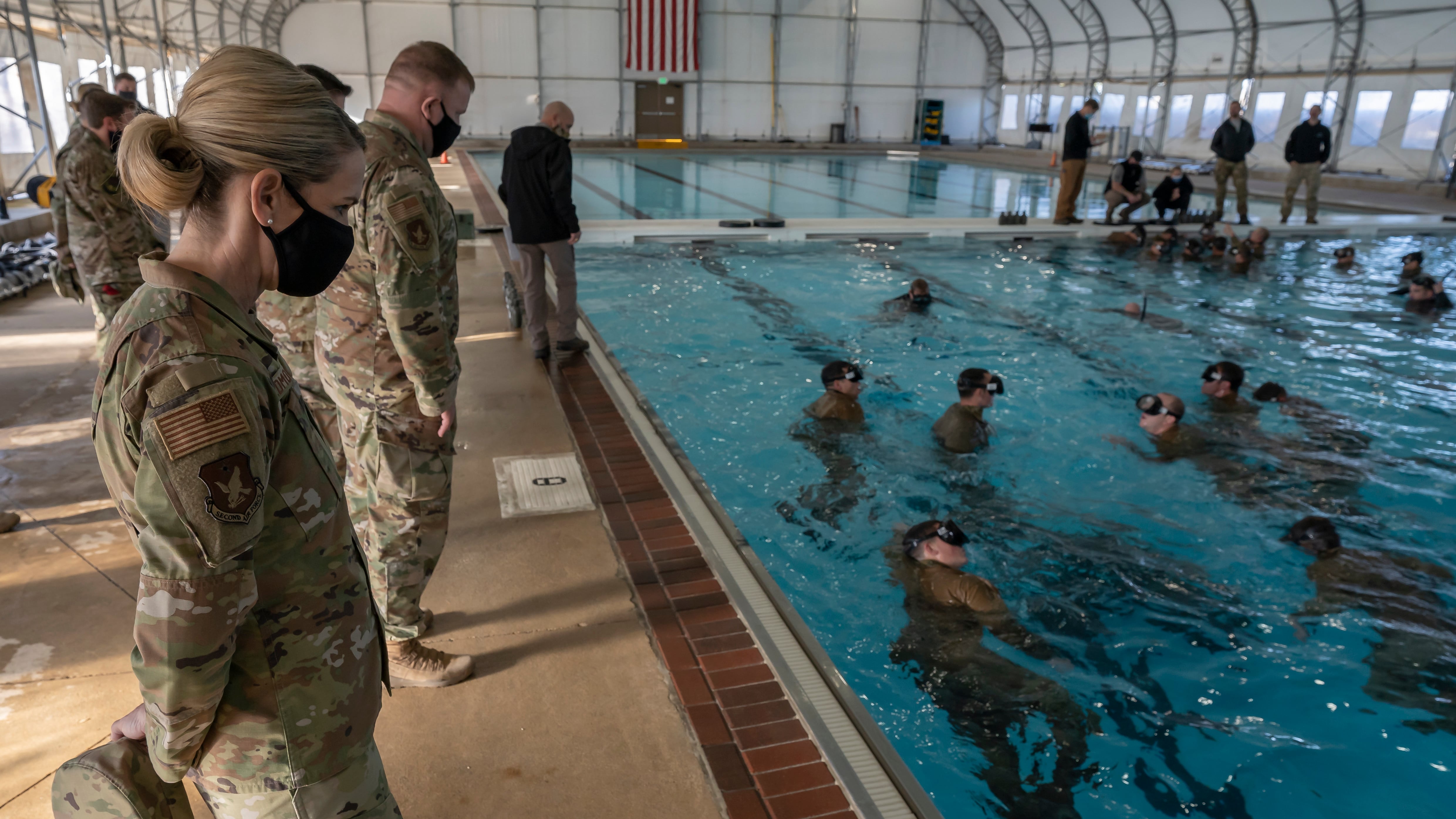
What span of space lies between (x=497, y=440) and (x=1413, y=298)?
9355 millimetres

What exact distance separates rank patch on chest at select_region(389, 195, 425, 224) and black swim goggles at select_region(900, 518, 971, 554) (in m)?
2.46

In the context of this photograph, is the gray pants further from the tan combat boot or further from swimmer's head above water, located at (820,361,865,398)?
the tan combat boot

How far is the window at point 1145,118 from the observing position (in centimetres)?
2519

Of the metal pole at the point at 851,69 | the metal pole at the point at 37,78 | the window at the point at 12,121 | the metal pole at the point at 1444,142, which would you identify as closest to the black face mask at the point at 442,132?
the metal pole at the point at 37,78

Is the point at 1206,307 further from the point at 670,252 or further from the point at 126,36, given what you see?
the point at 126,36

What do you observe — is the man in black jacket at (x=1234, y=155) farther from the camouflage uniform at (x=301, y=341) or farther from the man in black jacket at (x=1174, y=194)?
the camouflage uniform at (x=301, y=341)

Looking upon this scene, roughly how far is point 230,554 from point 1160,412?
549cm

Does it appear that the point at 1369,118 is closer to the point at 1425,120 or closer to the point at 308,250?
the point at 1425,120

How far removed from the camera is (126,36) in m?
18.0

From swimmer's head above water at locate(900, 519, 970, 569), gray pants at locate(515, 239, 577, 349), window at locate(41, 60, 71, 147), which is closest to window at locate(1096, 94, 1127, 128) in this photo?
gray pants at locate(515, 239, 577, 349)

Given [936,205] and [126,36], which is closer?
[936,205]

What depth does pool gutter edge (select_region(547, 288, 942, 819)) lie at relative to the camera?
2.16m

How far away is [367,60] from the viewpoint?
26109 mm

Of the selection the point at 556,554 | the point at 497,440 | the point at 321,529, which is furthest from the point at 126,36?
the point at 321,529
